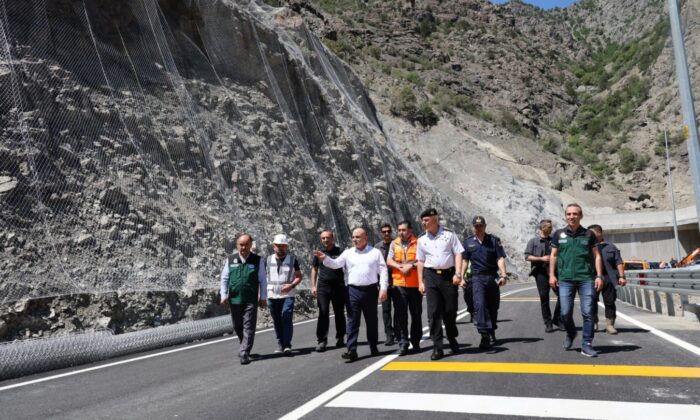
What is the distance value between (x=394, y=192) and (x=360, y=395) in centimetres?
2424

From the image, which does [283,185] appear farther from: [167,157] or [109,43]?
[109,43]

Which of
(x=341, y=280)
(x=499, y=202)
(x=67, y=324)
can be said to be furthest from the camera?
(x=499, y=202)

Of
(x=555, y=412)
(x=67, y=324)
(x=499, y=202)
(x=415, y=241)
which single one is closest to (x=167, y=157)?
(x=67, y=324)

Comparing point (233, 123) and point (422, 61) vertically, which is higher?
point (422, 61)

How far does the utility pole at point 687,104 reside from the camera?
31.5ft

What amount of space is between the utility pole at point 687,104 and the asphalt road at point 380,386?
3589 mm

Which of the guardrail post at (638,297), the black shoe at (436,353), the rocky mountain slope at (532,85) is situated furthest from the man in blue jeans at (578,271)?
the rocky mountain slope at (532,85)

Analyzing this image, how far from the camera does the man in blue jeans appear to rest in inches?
254

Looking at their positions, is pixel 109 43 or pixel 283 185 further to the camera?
pixel 283 185

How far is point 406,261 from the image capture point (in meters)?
7.11

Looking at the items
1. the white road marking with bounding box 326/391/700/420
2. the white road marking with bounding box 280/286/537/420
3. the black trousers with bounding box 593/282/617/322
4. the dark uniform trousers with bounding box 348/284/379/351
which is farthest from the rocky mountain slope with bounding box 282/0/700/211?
the white road marking with bounding box 326/391/700/420

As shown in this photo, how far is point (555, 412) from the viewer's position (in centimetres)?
397

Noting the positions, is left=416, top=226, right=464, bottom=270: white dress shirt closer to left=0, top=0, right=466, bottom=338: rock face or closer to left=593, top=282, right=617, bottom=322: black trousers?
left=593, top=282, right=617, bottom=322: black trousers

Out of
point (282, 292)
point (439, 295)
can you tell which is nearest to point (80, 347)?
point (282, 292)
